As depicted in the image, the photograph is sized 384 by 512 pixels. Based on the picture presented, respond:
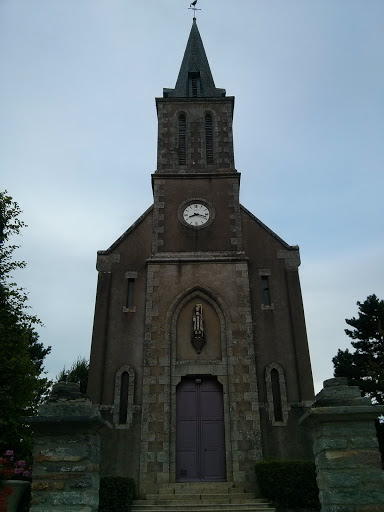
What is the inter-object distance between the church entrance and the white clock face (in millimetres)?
5434

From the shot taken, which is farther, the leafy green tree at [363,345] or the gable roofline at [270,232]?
the leafy green tree at [363,345]

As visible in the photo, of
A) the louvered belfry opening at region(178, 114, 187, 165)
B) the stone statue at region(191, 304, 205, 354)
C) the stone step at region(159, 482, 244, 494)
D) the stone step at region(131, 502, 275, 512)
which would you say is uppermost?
the louvered belfry opening at region(178, 114, 187, 165)

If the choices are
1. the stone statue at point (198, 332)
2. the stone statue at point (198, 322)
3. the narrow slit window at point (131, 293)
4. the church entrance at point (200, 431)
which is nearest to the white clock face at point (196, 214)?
the narrow slit window at point (131, 293)

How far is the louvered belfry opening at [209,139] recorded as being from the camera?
1808 centimetres

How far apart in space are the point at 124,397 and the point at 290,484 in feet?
17.1

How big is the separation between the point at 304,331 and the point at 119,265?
631cm

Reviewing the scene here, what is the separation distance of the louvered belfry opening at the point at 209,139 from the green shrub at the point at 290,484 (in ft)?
36.3

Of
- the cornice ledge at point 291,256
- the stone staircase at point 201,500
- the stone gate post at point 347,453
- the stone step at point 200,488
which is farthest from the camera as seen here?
the cornice ledge at point 291,256

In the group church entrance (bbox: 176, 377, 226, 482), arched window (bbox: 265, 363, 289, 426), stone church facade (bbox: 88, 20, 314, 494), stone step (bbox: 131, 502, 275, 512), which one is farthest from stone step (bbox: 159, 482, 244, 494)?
arched window (bbox: 265, 363, 289, 426)

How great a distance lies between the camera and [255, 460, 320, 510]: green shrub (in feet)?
33.5

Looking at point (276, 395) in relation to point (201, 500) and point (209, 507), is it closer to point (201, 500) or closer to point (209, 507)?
point (201, 500)

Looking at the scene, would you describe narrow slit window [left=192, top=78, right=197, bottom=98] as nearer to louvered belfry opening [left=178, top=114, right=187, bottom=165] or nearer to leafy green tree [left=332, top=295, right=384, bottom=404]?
louvered belfry opening [left=178, top=114, right=187, bottom=165]

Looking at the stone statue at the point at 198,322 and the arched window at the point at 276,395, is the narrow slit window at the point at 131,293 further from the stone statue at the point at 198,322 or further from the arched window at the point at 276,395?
the arched window at the point at 276,395

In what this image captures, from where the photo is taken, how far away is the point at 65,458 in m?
6.11
